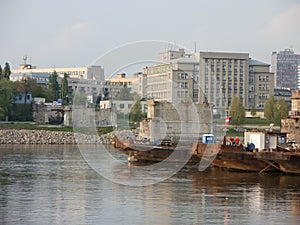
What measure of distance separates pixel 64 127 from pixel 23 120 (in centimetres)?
811

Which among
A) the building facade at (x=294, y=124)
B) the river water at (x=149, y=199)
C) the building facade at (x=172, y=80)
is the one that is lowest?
the river water at (x=149, y=199)

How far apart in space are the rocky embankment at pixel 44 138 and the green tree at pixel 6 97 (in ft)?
33.4

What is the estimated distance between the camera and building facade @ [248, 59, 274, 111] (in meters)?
134

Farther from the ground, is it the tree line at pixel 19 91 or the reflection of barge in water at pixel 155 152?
the tree line at pixel 19 91

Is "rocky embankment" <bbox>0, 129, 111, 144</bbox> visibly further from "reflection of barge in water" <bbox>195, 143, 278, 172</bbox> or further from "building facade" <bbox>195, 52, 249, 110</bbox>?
"reflection of barge in water" <bbox>195, 143, 278, 172</bbox>

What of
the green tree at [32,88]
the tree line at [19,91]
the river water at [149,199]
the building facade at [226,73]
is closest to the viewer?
the river water at [149,199]

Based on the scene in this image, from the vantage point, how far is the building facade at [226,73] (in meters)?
127

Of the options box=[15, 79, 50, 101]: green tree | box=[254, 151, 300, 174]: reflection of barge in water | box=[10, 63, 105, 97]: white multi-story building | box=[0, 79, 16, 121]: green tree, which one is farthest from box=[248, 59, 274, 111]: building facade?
box=[254, 151, 300, 174]: reflection of barge in water

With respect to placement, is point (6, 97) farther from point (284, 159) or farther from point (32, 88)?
point (284, 159)

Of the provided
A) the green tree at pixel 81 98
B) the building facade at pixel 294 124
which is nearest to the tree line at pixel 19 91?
the green tree at pixel 81 98

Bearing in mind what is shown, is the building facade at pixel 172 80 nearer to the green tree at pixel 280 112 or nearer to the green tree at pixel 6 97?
the green tree at pixel 280 112

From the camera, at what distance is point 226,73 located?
132 meters

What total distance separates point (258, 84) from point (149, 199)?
10272cm

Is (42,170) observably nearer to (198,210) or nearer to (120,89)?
(198,210)
